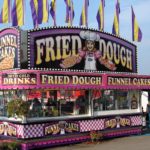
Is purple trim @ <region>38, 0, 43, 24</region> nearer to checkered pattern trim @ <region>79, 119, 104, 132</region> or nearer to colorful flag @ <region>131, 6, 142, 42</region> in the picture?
colorful flag @ <region>131, 6, 142, 42</region>

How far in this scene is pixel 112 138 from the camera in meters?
20.5

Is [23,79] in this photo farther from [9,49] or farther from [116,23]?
[116,23]

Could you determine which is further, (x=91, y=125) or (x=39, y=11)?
(x=39, y=11)

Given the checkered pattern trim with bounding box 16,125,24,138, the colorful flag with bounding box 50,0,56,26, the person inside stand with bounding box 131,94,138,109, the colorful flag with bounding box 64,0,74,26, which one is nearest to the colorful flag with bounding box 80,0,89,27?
the colorful flag with bounding box 64,0,74,26

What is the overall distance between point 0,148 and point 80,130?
4193 mm

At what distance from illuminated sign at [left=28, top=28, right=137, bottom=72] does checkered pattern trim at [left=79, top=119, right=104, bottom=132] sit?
8.05 feet

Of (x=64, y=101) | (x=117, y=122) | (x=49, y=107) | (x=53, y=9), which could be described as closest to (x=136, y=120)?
(x=117, y=122)

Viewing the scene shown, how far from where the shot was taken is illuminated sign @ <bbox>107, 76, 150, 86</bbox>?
20.0m

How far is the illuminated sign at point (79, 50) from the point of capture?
1795cm

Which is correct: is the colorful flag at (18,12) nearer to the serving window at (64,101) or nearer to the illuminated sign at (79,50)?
the illuminated sign at (79,50)

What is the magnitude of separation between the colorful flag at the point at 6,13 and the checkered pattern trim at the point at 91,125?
22.0 ft

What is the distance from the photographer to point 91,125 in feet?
63.6

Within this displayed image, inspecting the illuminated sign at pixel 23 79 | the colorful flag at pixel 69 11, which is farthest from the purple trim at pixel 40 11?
the illuminated sign at pixel 23 79

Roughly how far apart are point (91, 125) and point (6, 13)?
729 centimetres
